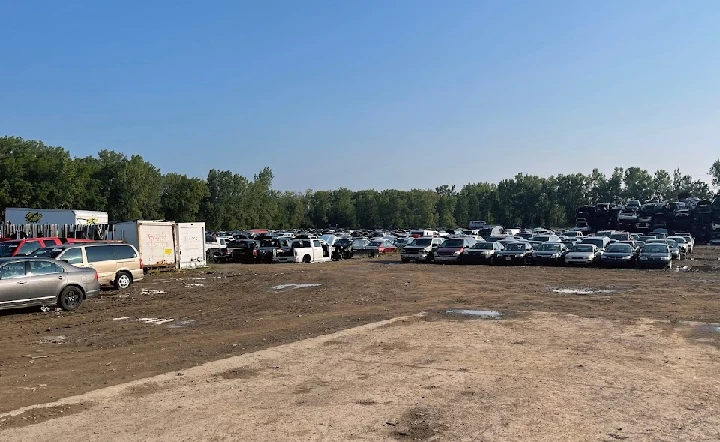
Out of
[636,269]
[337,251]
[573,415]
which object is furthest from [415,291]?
[337,251]

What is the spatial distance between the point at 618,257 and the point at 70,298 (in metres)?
25.9

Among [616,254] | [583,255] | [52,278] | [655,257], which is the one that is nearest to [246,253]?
[583,255]

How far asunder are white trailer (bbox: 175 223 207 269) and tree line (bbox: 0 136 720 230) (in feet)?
187

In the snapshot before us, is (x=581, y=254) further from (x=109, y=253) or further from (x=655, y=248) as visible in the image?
(x=109, y=253)

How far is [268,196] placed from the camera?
122m

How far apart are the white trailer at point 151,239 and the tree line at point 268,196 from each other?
5836 cm

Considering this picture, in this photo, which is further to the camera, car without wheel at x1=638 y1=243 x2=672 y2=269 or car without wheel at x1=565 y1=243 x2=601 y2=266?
car without wheel at x1=565 y1=243 x2=601 y2=266

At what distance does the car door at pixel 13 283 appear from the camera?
569 inches

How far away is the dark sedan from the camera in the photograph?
575 inches

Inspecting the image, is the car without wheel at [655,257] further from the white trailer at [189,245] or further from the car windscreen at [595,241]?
the white trailer at [189,245]

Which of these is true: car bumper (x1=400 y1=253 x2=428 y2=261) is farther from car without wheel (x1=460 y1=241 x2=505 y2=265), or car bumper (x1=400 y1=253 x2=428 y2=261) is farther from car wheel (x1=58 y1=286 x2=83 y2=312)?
car wheel (x1=58 y1=286 x2=83 y2=312)

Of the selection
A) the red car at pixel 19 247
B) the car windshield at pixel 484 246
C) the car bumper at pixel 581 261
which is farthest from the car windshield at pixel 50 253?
the car bumper at pixel 581 261

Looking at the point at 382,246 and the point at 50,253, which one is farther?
the point at 382,246

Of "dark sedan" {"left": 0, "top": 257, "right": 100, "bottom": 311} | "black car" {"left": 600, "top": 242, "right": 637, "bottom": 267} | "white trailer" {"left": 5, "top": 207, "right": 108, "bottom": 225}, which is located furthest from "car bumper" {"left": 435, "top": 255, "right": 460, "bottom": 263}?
"white trailer" {"left": 5, "top": 207, "right": 108, "bottom": 225}
